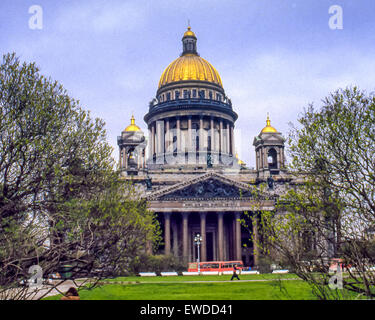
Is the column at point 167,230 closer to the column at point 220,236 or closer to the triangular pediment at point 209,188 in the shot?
the triangular pediment at point 209,188

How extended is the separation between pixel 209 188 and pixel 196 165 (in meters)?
14.5

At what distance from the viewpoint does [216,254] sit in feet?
228

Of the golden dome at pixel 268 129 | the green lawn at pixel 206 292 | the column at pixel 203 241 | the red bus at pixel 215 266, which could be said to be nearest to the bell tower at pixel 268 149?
the golden dome at pixel 268 129

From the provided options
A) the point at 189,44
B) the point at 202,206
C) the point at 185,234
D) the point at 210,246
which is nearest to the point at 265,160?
the point at 202,206

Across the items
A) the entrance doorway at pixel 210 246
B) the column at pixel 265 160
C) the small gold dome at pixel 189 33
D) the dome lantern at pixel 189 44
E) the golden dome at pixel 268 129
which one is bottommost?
the entrance doorway at pixel 210 246

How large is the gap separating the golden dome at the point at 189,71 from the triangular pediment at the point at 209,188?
3036 centimetres

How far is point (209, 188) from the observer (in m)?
65.2

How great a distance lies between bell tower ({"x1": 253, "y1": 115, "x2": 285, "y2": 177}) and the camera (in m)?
72.6

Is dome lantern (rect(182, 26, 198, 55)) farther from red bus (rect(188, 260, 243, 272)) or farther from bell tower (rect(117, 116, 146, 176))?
red bus (rect(188, 260, 243, 272))

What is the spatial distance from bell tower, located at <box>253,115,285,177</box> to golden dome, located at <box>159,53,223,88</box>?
21.4 m

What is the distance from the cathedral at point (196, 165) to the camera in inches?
2530

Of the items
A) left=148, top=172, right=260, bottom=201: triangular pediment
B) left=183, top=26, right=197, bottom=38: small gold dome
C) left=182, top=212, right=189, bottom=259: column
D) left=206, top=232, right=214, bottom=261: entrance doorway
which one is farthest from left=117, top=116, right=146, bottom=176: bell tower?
left=183, top=26, right=197, bottom=38: small gold dome
